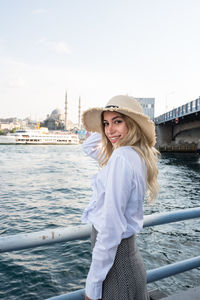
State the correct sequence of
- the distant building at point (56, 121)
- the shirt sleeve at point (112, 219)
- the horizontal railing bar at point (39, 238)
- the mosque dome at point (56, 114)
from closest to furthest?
the shirt sleeve at point (112, 219)
the horizontal railing bar at point (39, 238)
the distant building at point (56, 121)
the mosque dome at point (56, 114)

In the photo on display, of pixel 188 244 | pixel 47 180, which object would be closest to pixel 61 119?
pixel 47 180

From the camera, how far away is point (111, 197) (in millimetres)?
1265

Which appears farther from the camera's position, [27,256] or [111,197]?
[27,256]

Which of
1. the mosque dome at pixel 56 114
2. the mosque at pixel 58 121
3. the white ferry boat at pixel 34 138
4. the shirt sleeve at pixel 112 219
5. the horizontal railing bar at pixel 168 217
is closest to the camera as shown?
the shirt sleeve at pixel 112 219

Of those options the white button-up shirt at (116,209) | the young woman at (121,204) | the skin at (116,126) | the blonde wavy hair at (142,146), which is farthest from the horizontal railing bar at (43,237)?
the skin at (116,126)

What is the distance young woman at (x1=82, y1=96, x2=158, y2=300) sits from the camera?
127cm

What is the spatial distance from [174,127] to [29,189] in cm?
3564

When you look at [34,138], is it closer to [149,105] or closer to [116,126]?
[149,105]

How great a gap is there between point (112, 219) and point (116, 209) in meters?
0.05

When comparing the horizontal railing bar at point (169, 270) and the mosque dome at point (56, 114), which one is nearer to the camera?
the horizontal railing bar at point (169, 270)

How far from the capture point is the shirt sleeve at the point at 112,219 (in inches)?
49.5

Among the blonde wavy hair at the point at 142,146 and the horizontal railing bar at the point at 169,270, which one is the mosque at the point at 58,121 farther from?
the blonde wavy hair at the point at 142,146

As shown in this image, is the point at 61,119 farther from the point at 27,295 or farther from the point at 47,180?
the point at 27,295

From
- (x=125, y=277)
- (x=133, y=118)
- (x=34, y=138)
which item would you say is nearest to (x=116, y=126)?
(x=133, y=118)
